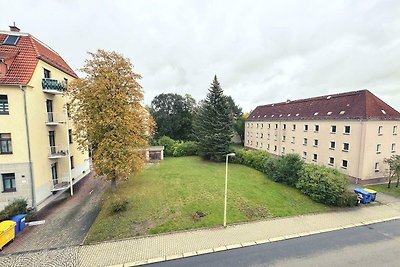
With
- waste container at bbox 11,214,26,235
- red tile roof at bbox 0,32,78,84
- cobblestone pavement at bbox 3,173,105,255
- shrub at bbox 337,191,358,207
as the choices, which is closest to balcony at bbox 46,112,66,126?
red tile roof at bbox 0,32,78,84

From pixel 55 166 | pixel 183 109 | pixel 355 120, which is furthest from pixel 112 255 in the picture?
pixel 183 109

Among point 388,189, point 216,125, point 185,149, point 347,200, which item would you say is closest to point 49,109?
point 216,125

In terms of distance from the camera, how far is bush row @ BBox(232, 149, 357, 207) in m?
15.2

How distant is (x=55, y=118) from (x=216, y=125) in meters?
19.2

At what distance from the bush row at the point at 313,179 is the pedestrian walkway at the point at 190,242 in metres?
1.48

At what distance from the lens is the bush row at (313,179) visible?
15219mm

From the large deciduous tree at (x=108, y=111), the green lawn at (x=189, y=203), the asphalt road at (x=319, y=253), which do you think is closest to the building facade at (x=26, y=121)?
the large deciduous tree at (x=108, y=111)

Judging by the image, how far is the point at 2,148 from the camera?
13422 millimetres

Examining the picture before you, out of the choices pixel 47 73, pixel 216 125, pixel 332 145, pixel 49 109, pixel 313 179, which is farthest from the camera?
pixel 216 125

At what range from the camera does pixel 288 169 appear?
796 inches

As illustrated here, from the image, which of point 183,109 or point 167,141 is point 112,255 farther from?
point 183,109

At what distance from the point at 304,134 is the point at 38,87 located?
30417 millimetres

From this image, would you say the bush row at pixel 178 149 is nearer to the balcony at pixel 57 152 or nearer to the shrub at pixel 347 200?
the balcony at pixel 57 152

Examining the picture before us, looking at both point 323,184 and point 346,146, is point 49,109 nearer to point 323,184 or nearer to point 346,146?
point 323,184
